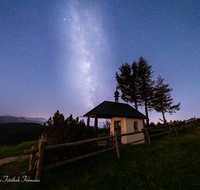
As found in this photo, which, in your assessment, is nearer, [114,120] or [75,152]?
[75,152]

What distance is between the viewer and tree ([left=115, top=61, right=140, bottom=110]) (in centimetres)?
1922

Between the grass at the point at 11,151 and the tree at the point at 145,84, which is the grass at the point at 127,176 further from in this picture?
the tree at the point at 145,84

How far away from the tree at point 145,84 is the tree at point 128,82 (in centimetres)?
78

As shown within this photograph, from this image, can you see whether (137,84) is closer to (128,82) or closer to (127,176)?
(128,82)

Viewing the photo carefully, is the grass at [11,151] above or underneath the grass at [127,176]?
underneath

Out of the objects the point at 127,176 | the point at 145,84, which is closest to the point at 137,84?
the point at 145,84

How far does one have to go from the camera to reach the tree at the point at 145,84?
1939cm

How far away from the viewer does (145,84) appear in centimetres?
1942

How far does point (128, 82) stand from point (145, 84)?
10.3 feet

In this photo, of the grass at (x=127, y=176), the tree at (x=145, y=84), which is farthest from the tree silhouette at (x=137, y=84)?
the grass at (x=127, y=176)

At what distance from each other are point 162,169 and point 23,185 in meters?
5.25

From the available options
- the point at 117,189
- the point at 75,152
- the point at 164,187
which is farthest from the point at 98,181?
the point at 164,187

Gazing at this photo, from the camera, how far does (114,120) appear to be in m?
13.2

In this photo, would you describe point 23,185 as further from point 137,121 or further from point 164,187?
point 137,121
